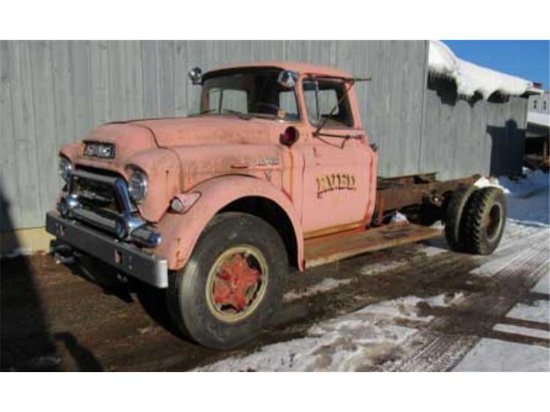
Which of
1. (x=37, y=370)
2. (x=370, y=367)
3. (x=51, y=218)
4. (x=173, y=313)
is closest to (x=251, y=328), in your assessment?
(x=173, y=313)

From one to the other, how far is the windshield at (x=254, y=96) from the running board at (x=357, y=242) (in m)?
1.26

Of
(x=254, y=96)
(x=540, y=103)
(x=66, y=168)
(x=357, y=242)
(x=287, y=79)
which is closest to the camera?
(x=287, y=79)

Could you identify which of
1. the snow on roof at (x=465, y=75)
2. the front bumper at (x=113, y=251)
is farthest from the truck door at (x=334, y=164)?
the snow on roof at (x=465, y=75)

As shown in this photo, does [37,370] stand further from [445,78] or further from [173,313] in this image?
[445,78]

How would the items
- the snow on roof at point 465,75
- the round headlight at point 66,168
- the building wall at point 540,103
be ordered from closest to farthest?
the round headlight at point 66,168
the snow on roof at point 465,75
the building wall at point 540,103

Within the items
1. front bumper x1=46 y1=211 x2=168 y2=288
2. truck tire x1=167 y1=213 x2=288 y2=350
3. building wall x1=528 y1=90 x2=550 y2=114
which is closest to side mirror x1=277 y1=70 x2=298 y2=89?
truck tire x1=167 y1=213 x2=288 y2=350

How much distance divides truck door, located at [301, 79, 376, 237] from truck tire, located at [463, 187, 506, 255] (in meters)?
1.92

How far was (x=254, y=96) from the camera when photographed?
5121mm

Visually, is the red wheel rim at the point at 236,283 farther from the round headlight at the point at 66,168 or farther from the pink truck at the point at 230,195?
the round headlight at the point at 66,168

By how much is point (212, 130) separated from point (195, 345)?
5.85 ft

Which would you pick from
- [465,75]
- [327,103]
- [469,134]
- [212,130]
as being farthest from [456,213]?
[469,134]

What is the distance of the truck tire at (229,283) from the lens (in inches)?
153

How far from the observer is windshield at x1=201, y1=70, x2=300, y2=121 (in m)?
5.03

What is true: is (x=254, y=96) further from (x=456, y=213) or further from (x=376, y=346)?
(x=456, y=213)
